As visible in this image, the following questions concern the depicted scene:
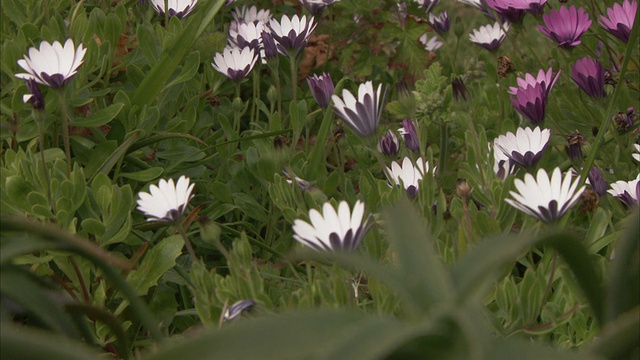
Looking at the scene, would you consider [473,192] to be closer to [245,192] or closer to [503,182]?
[503,182]

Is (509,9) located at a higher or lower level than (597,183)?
higher

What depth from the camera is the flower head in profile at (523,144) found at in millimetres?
1568

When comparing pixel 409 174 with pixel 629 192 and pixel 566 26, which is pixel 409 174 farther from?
pixel 566 26

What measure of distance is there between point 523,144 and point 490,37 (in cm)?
71

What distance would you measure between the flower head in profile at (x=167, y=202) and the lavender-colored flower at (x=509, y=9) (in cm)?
81

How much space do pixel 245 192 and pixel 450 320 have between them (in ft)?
3.73

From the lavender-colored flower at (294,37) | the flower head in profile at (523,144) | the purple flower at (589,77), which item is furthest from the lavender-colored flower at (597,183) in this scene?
the lavender-colored flower at (294,37)

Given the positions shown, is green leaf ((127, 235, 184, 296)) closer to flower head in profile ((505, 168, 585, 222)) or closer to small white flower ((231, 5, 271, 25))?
flower head in profile ((505, 168, 585, 222))

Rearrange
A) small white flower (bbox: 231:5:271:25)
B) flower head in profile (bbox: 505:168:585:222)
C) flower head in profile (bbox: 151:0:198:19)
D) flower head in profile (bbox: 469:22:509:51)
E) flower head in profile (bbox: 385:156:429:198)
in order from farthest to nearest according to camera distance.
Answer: small white flower (bbox: 231:5:271:25)
flower head in profile (bbox: 469:22:509:51)
flower head in profile (bbox: 151:0:198:19)
flower head in profile (bbox: 385:156:429:198)
flower head in profile (bbox: 505:168:585:222)

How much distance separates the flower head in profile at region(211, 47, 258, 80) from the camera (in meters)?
1.98

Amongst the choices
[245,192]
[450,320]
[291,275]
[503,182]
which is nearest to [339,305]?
[450,320]

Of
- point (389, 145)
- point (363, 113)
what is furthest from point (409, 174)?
point (363, 113)

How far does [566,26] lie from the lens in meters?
1.89

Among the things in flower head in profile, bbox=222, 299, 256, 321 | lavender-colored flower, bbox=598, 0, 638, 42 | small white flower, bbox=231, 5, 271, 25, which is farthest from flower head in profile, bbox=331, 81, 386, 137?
small white flower, bbox=231, 5, 271, 25
